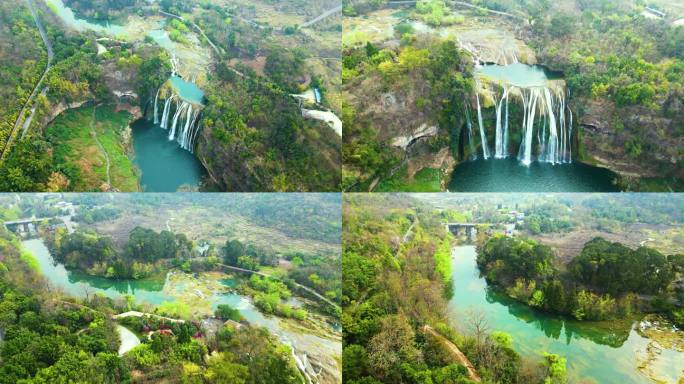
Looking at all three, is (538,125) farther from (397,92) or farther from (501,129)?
(397,92)

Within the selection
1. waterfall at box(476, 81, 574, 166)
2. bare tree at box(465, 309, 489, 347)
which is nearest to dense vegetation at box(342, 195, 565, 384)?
bare tree at box(465, 309, 489, 347)

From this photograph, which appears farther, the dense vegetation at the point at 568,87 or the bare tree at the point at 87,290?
the dense vegetation at the point at 568,87

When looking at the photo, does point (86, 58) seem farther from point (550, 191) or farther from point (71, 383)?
point (550, 191)

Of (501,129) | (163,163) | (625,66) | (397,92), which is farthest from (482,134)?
(163,163)

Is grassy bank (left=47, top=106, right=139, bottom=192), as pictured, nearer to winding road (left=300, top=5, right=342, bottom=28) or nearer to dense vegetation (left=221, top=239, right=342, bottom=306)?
dense vegetation (left=221, top=239, right=342, bottom=306)

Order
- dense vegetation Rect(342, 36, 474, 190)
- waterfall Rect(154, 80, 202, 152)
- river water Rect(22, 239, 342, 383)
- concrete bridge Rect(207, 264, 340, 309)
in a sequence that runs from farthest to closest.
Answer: waterfall Rect(154, 80, 202, 152) → dense vegetation Rect(342, 36, 474, 190) → concrete bridge Rect(207, 264, 340, 309) → river water Rect(22, 239, 342, 383)

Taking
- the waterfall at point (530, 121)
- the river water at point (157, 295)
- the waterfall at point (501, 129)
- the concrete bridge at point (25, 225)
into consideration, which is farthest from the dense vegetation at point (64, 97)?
the waterfall at point (530, 121)

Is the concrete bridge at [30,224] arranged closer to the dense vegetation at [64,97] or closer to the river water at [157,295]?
the river water at [157,295]
